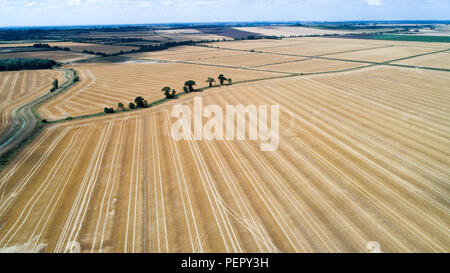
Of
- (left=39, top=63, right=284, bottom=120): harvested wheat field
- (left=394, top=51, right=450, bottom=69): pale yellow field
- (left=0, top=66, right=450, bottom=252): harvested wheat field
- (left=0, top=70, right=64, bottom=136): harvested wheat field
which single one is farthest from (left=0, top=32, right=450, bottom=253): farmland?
(left=394, top=51, right=450, bottom=69): pale yellow field

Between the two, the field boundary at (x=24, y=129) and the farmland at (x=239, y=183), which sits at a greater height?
the field boundary at (x=24, y=129)

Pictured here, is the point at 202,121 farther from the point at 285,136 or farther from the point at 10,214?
the point at 10,214

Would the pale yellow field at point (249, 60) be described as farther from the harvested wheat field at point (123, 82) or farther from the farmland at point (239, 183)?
the farmland at point (239, 183)

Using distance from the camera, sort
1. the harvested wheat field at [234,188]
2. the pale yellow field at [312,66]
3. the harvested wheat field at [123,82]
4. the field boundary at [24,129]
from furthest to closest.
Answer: the pale yellow field at [312,66]
the harvested wheat field at [123,82]
the field boundary at [24,129]
the harvested wheat field at [234,188]

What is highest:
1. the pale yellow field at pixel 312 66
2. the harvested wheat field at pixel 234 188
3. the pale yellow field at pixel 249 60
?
the pale yellow field at pixel 249 60

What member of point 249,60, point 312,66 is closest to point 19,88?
point 249,60

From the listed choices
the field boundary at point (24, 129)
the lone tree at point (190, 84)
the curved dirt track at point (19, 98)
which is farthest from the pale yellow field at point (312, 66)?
the curved dirt track at point (19, 98)

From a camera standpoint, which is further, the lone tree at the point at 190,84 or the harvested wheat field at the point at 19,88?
the lone tree at the point at 190,84
